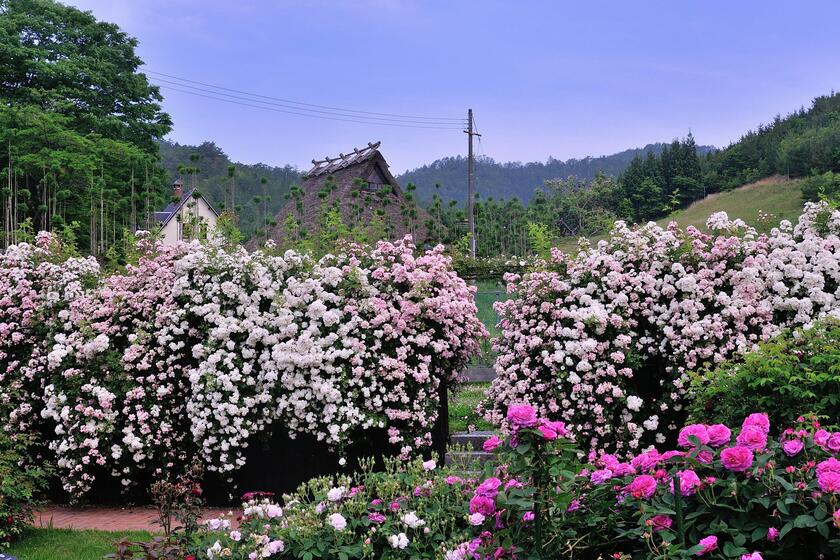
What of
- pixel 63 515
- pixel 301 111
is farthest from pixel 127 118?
pixel 63 515

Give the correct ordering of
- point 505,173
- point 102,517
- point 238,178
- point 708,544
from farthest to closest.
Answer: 1. point 505,173
2. point 238,178
3. point 102,517
4. point 708,544

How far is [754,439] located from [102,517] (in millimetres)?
5176

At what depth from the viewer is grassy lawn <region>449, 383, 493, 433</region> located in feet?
22.8

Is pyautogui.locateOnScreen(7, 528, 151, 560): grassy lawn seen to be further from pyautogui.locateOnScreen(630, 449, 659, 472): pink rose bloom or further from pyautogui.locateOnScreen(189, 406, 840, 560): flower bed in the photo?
pyautogui.locateOnScreen(630, 449, 659, 472): pink rose bloom

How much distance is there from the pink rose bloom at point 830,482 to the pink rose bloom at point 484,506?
1.09 meters

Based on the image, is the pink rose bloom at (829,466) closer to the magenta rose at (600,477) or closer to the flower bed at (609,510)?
the flower bed at (609,510)

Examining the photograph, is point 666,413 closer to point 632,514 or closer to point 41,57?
point 632,514

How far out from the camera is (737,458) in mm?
2381

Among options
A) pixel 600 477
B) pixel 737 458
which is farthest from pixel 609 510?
pixel 737 458

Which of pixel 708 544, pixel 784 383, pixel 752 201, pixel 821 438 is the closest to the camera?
pixel 708 544

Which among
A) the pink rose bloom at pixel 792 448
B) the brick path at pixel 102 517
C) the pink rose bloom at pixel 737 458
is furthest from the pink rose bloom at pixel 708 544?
the brick path at pixel 102 517

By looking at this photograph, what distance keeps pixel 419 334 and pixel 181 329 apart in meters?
1.95

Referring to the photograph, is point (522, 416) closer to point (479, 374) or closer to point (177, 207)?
point (479, 374)

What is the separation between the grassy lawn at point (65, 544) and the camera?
455 cm
